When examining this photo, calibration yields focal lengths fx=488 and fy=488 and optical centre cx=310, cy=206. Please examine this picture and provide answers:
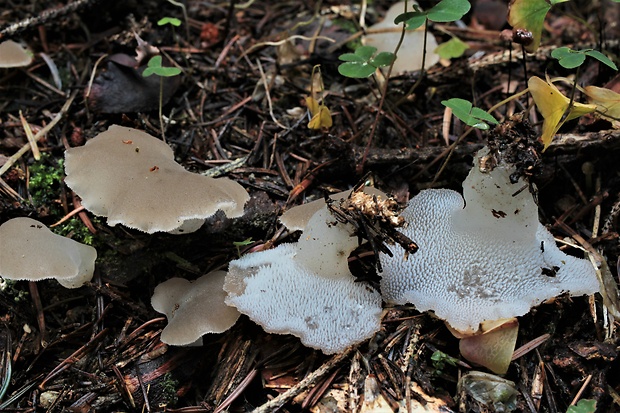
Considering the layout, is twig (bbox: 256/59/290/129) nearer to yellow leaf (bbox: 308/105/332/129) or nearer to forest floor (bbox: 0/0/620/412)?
forest floor (bbox: 0/0/620/412)

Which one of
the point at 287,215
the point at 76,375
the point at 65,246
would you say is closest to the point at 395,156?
the point at 287,215

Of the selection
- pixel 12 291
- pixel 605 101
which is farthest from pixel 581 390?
pixel 12 291

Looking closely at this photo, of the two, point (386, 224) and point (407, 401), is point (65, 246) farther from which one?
point (407, 401)

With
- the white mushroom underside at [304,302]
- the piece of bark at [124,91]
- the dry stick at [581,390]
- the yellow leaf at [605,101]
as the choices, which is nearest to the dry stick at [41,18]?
the piece of bark at [124,91]

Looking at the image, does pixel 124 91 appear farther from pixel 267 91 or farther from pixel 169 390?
pixel 169 390

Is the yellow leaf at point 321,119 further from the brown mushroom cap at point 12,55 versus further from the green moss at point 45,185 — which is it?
the brown mushroom cap at point 12,55

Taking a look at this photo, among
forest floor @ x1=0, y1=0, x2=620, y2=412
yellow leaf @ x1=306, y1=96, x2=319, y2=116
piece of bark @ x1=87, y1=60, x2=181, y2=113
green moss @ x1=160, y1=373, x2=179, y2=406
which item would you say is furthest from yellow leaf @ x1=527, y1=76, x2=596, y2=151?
piece of bark @ x1=87, y1=60, x2=181, y2=113
